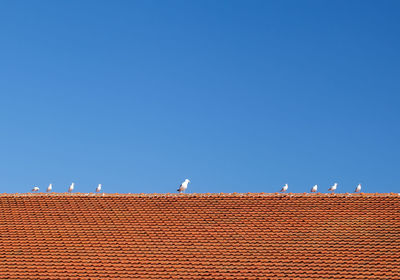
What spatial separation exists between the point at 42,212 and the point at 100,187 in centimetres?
364

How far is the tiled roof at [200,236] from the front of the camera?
21.6m

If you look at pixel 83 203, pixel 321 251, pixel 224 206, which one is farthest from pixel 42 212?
pixel 321 251

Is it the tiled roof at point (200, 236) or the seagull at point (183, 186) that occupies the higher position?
the seagull at point (183, 186)

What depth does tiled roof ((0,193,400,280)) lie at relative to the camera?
21.6 meters

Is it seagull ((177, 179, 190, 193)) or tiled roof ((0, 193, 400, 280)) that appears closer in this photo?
tiled roof ((0, 193, 400, 280))

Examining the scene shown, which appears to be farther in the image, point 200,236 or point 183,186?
point 183,186

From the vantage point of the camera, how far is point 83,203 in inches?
1096

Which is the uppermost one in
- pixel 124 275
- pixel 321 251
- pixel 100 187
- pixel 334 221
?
pixel 100 187

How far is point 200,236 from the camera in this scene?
944 inches

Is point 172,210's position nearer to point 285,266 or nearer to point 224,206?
point 224,206

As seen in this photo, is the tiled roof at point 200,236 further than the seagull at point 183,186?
No

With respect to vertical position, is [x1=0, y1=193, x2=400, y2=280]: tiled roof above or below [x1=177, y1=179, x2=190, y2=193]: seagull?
below

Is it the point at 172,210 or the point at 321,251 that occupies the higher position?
the point at 172,210

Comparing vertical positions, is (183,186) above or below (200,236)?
above
